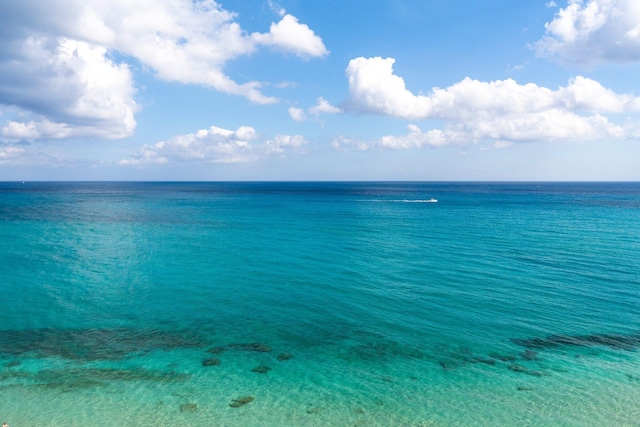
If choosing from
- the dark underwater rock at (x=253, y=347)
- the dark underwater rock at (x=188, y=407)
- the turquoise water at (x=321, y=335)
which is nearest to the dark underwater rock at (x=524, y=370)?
the turquoise water at (x=321, y=335)

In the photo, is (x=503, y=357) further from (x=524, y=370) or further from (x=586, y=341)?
(x=586, y=341)

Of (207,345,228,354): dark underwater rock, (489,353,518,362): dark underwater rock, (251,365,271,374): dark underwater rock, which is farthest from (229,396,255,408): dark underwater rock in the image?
(489,353,518,362): dark underwater rock

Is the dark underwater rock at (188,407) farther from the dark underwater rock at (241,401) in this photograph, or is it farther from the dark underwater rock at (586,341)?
the dark underwater rock at (586,341)

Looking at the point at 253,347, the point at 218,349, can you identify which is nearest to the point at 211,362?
the point at 218,349

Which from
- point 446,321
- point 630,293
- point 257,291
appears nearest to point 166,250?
point 257,291

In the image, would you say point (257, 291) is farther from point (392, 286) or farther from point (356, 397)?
point (356, 397)

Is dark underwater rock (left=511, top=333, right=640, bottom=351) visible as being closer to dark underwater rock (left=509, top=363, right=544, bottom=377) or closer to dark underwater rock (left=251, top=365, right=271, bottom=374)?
dark underwater rock (left=509, top=363, right=544, bottom=377)
